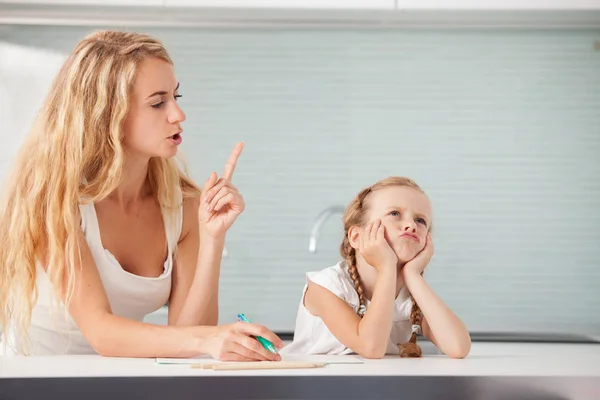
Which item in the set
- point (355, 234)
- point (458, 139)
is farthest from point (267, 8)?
point (355, 234)

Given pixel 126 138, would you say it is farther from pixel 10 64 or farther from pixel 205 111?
pixel 10 64

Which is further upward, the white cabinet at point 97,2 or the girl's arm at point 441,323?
the white cabinet at point 97,2

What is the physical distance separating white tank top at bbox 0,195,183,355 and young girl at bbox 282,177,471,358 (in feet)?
0.95

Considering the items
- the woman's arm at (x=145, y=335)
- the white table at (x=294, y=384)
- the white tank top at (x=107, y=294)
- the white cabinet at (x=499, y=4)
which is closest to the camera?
the white table at (x=294, y=384)

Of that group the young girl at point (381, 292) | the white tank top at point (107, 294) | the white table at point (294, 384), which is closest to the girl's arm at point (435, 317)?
the young girl at point (381, 292)

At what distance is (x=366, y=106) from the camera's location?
2.74 metres

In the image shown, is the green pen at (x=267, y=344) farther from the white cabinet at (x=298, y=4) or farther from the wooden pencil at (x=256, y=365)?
the white cabinet at (x=298, y=4)

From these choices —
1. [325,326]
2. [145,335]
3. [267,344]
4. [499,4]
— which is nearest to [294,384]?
[267,344]

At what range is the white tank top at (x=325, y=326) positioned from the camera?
4.82 feet

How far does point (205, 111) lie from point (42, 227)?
1477 mm

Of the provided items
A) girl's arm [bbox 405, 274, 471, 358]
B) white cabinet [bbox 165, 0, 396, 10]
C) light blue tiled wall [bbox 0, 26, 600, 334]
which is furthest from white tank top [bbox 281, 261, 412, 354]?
white cabinet [bbox 165, 0, 396, 10]

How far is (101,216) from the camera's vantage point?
1458 millimetres

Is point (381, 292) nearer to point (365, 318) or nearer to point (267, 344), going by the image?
point (365, 318)

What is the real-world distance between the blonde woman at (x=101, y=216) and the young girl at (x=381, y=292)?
0.21m
